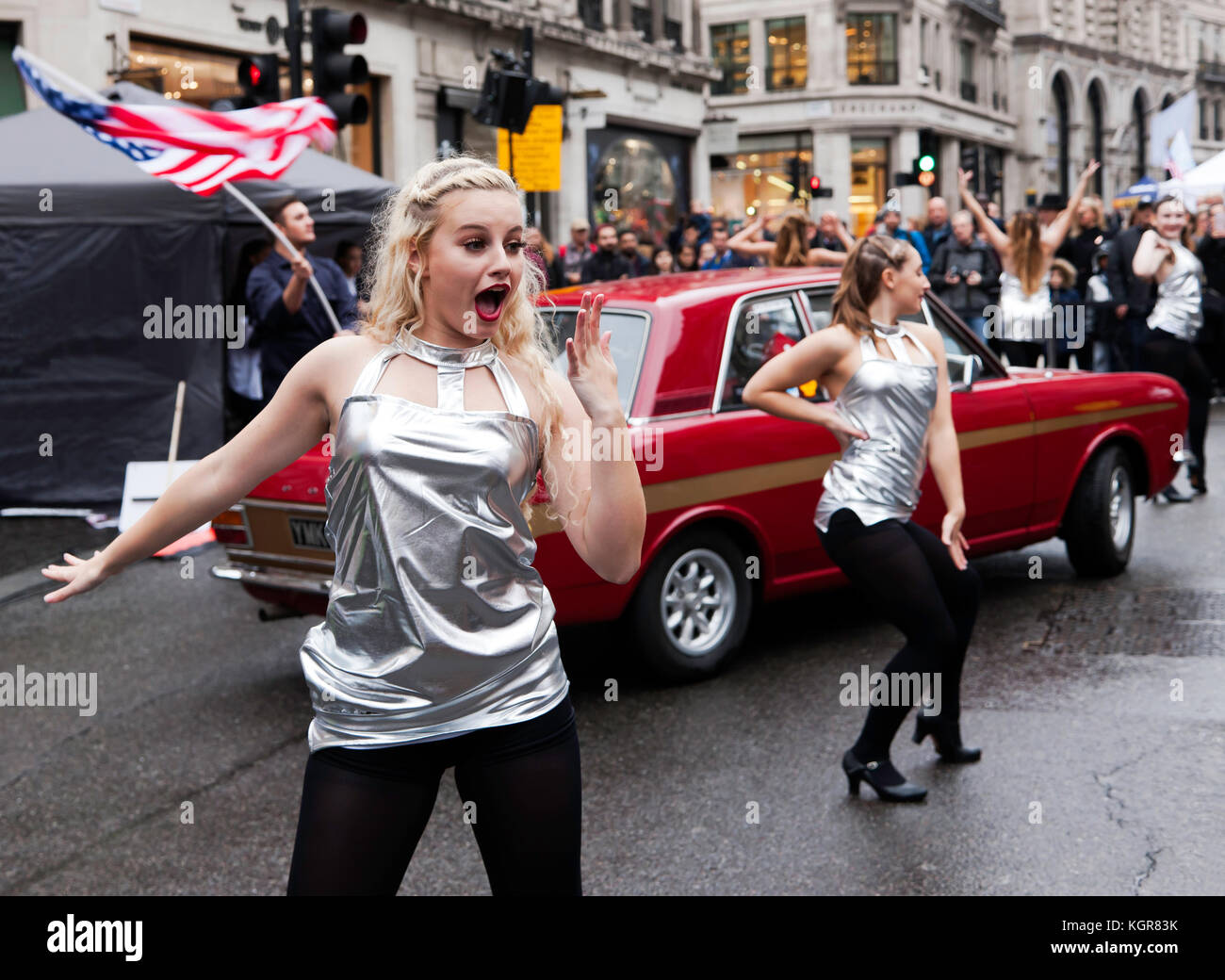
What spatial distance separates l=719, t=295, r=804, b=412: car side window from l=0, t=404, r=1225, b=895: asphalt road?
1.25 metres

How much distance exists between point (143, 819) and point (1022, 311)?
9392 mm

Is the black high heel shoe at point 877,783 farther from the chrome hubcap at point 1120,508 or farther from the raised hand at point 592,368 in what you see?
the chrome hubcap at point 1120,508

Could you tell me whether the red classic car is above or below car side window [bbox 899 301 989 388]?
below

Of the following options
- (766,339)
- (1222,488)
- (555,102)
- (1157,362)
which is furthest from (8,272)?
(1222,488)

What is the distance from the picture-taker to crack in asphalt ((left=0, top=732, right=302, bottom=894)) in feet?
14.9

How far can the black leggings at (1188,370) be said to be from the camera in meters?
10.7

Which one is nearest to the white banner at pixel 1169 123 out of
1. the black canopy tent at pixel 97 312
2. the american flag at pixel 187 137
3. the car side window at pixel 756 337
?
the black canopy tent at pixel 97 312

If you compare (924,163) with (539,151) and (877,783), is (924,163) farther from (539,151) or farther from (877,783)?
(877,783)

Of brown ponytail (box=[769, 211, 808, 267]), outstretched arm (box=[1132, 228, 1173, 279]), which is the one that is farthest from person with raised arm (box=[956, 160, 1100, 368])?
brown ponytail (box=[769, 211, 808, 267])

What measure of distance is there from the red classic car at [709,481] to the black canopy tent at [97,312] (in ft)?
18.8

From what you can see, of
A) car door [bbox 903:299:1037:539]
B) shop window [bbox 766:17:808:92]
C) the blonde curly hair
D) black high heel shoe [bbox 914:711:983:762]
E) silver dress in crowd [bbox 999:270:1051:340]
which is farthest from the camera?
shop window [bbox 766:17:808:92]

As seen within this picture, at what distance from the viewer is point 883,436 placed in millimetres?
5113

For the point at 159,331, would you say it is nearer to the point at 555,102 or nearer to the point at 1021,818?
the point at 555,102

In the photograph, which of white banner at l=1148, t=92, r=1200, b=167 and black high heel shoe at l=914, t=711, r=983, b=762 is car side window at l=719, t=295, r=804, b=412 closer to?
black high heel shoe at l=914, t=711, r=983, b=762
